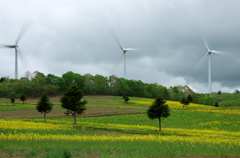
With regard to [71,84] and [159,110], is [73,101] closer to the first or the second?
[159,110]

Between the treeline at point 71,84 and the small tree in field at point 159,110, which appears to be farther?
the treeline at point 71,84

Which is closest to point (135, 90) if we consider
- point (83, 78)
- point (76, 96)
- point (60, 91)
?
point (83, 78)

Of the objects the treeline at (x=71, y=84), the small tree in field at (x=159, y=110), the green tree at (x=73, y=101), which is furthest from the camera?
Answer: the treeline at (x=71, y=84)

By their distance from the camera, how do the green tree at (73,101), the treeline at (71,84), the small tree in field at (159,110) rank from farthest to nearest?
1. the treeline at (71,84)
2. the green tree at (73,101)
3. the small tree in field at (159,110)

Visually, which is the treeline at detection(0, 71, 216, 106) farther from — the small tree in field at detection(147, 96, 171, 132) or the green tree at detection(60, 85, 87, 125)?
the small tree in field at detection(147, 96, 171, 132)

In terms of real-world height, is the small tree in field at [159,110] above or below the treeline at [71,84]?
below

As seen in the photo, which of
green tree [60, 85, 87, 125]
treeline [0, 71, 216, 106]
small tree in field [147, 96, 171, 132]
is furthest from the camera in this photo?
treeline [0, 71, 216, 106]

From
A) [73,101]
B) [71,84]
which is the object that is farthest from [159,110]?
[71,84]

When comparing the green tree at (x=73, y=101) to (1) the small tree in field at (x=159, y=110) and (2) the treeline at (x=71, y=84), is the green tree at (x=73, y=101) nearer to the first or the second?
(1) the small tree in field at (x=159, y=110)

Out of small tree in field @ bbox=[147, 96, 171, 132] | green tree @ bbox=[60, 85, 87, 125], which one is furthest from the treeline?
small tree in field @ bbox=[147, 96, 171, 132]

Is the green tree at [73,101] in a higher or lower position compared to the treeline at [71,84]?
lower

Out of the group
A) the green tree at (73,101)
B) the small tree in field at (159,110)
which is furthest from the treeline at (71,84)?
the small tree in field at (159,110)

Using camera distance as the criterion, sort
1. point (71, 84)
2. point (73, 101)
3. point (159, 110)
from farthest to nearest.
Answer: point (71, 84)
point (73, 101)
point (159, 110)

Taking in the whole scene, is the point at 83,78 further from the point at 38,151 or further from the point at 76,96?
the point at 38,151
